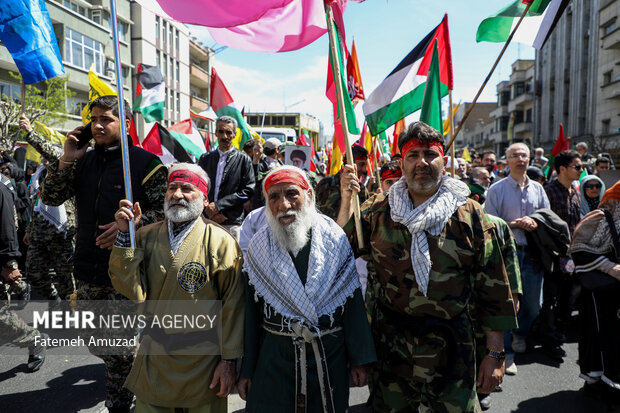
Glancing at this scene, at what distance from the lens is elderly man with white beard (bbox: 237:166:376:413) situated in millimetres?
Answer: 2291

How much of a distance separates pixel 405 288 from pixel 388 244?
0.25 m

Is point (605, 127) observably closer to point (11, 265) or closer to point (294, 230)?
point (294, 230)

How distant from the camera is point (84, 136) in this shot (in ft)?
10.6

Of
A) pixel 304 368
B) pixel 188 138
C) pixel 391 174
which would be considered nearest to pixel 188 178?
pixel 304 368

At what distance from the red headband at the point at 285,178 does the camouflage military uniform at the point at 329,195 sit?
1892 mm

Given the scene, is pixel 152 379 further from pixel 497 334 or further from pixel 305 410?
pixel 497 334

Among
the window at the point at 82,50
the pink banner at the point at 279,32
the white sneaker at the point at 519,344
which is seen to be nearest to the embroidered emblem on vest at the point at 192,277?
the pink banner at the point at 279,32

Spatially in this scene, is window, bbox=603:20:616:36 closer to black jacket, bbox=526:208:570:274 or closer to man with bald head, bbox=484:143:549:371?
man with bald head, bbox=484:143:549:371

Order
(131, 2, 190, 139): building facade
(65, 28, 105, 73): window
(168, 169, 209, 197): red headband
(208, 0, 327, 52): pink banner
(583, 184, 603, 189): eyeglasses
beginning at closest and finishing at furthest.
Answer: (168, 169, 209, 197): red headband
(208, 0, 327, 52): pink banner
(583, 184, 603, 189): eyeglasses
(65, 28, 105, 73): window
(131, 2, 190, 139): building facade

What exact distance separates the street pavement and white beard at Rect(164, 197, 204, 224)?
1.91 meters

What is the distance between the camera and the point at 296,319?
7.54 ft

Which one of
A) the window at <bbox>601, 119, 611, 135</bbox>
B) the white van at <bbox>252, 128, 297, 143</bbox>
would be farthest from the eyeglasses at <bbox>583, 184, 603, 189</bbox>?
the window at <bbox>601, 119, 611, 135</bbox>

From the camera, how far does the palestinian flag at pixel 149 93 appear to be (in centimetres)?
786

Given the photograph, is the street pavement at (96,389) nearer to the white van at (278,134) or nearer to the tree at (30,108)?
the tree at (30,108)
